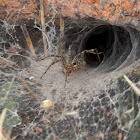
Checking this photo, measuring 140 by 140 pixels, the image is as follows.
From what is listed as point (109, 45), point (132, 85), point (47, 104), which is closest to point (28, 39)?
point (47, 104)

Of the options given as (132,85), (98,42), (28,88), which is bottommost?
(28,88)

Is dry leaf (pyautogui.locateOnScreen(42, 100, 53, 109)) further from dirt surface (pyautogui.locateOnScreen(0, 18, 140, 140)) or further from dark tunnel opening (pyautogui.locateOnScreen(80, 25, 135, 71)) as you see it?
dark tunnel opening (pyautogui.locateOnScreen(80, 25, 135, 71))

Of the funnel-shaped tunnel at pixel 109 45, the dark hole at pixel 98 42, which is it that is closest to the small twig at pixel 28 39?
the funnel-shaped tunnel at pixel 109 45

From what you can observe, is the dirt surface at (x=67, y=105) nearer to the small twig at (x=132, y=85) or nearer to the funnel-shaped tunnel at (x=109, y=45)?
the small twig at (x=132, y=85)

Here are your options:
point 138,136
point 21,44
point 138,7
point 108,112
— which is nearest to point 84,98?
point 108,112

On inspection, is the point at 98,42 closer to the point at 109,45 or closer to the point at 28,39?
the point at 109,45

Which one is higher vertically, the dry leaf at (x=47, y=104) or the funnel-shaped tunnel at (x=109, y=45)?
the funnel-shaped tunnel at (x=109, y=45)

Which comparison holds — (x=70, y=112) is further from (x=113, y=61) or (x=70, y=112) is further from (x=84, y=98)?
(x=113, y=61)
